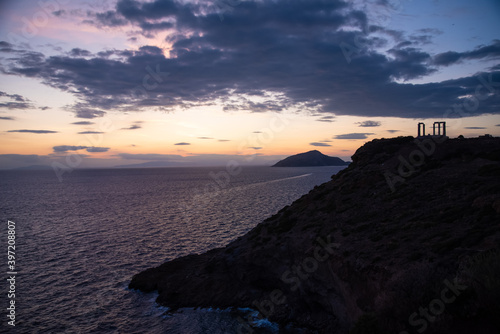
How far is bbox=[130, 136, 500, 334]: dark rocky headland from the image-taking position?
48.7 feet

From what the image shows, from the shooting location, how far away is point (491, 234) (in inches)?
744

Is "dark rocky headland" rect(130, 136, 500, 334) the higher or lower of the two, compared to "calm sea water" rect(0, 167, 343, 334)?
higher

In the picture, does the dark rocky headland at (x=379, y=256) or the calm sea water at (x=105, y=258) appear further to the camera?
the calm sea water at (x=105, y=258)

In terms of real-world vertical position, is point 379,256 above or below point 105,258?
above

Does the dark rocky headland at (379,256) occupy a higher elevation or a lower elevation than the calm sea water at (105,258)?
higher

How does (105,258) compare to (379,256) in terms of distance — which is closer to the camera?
(379,256)

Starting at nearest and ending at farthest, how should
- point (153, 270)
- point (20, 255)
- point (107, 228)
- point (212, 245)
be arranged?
point (153, 270)
point (20, 255)
point (212, 245)
point (107, 228)

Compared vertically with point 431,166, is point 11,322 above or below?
below

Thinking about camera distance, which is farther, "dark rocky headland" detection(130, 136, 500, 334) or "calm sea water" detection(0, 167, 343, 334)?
"calm sea water" detection(0, 167, 343, 334)

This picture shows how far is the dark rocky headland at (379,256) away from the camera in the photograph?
14844 millimetres

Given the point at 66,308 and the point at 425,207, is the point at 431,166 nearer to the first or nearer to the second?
the point at 425,207

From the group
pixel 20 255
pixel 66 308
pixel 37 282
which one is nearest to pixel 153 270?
pixel 66 308

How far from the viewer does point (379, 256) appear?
22547 millimetres

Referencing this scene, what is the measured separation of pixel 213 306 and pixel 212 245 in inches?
759
